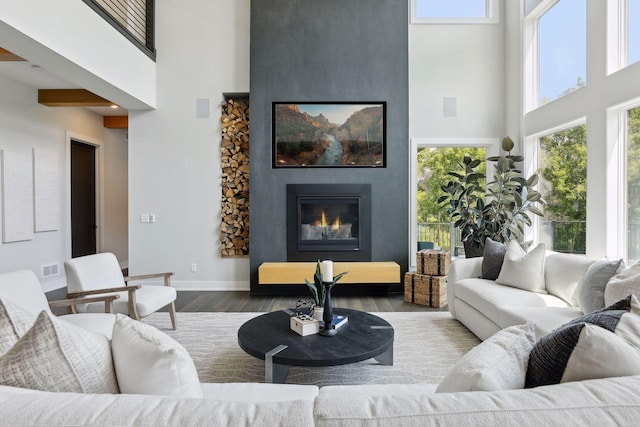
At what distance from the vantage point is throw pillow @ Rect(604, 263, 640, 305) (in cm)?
204

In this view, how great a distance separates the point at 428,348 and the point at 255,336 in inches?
57.5

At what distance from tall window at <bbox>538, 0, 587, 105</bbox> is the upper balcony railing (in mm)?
5034

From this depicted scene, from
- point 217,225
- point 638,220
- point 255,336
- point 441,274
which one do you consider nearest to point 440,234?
point 441,274

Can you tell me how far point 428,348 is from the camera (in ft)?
9.96

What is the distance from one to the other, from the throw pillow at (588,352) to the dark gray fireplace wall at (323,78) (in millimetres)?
3995

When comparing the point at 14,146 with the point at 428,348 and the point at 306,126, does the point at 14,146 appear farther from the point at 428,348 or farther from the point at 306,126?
the point at 428,348

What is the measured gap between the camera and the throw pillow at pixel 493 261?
11.8 ft

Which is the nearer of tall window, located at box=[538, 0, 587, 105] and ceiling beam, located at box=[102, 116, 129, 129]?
tall window, located at box=[538, 0, 587, 105]

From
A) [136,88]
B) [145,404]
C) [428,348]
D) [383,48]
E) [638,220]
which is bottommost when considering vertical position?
[428,348]

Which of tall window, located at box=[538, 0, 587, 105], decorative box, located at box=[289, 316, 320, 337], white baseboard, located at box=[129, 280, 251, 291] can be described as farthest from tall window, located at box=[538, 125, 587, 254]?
white baseboard, located at box=[129, 280, 251, 291]

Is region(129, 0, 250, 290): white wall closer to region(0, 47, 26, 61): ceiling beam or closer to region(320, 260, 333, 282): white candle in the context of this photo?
region(0, 47, 26, 61): ceiling beam

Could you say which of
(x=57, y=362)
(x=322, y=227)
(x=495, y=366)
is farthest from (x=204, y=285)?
(x=495, y=366)

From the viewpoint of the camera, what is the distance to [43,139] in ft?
17.2

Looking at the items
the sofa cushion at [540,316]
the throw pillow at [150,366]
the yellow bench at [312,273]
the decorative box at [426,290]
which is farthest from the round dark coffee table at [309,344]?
the yellow bench at [312,273]
